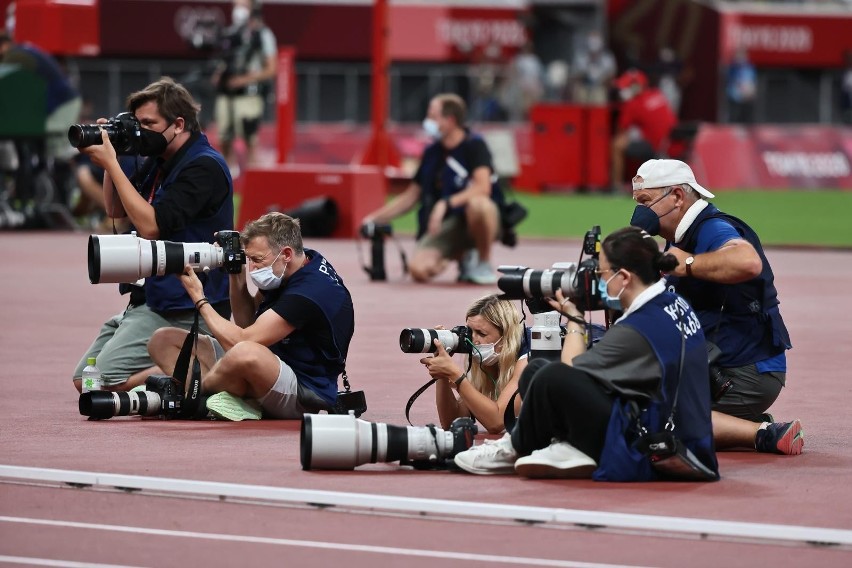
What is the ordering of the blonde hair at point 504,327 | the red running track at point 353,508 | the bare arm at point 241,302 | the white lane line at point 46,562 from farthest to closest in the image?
the bare arm at point 241,302, the blonde hair at point 504,327, the red running track at point 353,508, the white lane line at point 46,562

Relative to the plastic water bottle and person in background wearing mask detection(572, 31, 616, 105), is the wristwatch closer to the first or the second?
the plastic water bottle

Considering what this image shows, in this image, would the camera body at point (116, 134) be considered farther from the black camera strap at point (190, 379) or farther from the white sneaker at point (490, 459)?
the white sneaker at point (490, 459)

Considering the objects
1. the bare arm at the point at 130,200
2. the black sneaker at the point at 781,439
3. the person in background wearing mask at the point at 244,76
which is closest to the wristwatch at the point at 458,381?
the black sneaker at the point at 781,439

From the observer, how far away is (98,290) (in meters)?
16.2

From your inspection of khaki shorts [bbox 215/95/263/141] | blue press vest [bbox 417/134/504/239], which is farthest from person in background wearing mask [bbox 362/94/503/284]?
khaki shorts [bbox 215/95/263/141]

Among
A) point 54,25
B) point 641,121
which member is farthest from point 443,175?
point 641,121

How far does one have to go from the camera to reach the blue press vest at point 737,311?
8.56m

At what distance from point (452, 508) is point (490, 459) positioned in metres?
0.87

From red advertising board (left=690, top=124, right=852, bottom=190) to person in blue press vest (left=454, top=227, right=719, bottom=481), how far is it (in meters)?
26.6

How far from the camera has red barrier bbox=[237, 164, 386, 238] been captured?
842 inches

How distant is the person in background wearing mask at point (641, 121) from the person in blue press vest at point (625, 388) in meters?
23.6

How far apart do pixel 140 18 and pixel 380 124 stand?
13573 mm

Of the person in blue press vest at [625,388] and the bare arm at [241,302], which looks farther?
the bare arm at [241,302]

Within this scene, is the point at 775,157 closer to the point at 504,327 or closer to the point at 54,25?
the point at 54,25
